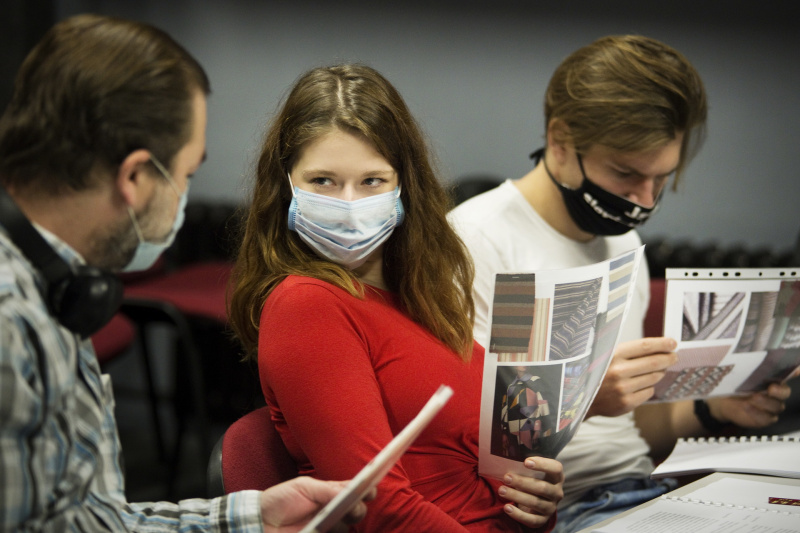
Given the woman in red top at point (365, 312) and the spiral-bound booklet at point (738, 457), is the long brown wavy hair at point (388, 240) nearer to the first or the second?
the woman in red top at point (365, 312)

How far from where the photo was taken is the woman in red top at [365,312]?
1065mm

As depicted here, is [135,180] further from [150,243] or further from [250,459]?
[250,459]

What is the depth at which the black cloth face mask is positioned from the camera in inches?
62.9

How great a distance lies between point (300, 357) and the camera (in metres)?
1.07

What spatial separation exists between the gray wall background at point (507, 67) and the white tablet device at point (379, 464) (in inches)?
93.0

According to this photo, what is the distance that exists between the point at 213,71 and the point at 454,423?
2.96 meters

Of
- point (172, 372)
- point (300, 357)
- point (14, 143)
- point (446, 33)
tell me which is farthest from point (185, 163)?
point (172, 372)

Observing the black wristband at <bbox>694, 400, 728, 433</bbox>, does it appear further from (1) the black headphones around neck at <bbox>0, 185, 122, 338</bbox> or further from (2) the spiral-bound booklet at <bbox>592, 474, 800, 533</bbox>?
(1) the black headphones around neck at <bbox>0, 185, 122, 338</bbox>

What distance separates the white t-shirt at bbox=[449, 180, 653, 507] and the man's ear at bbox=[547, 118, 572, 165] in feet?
0.40

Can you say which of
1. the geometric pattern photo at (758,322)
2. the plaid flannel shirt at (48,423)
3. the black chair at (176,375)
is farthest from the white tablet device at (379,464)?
the black chair at (176,375)

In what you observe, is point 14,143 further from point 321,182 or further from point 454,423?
Answer: point 454,423

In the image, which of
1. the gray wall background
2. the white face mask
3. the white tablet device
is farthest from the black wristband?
the gray wall background

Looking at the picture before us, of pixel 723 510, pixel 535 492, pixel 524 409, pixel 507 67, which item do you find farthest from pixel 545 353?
pixel 507 67

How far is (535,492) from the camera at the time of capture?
46.6 inches
